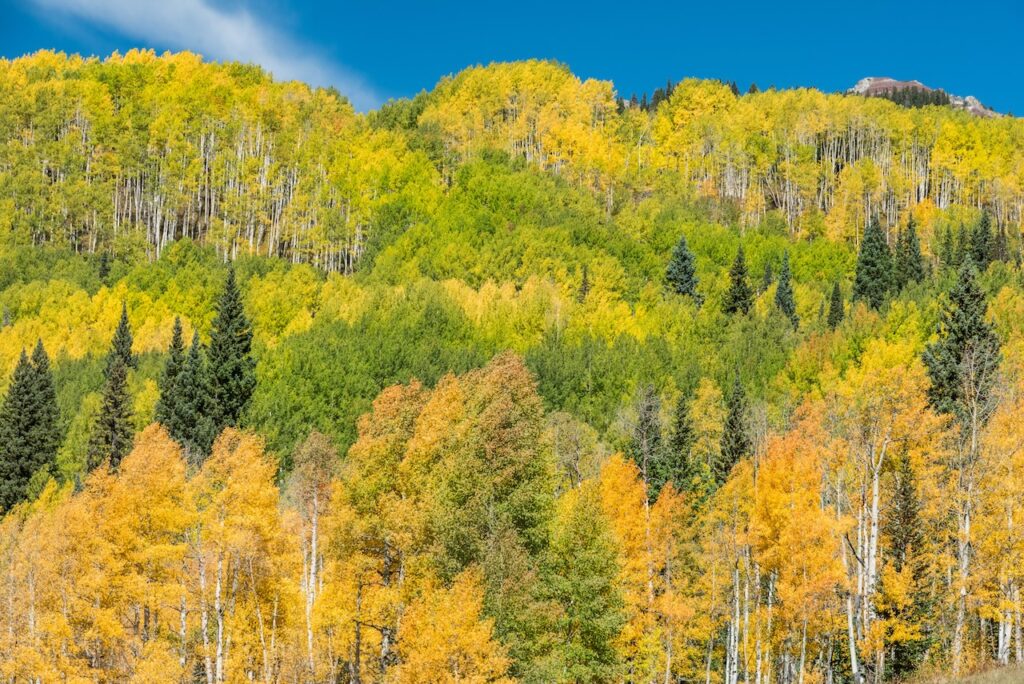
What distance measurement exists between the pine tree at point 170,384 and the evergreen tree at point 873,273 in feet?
206

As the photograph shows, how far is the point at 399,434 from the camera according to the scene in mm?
36344

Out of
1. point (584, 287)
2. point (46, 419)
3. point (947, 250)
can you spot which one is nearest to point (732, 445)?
point (584, 287)

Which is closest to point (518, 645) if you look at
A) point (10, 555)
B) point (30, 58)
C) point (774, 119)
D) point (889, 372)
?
point (889, 372)

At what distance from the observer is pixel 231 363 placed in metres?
76.5

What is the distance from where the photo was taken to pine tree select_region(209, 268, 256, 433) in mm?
74188

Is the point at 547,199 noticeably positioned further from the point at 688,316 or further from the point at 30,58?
the point at 30,58

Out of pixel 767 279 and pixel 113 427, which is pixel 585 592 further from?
pixel 767 279

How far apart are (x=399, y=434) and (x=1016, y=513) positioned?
2097 cm

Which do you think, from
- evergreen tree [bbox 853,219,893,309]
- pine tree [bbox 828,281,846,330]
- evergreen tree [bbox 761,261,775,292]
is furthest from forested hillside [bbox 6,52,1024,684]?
evergreen tree [bbox 761,261,775,292]

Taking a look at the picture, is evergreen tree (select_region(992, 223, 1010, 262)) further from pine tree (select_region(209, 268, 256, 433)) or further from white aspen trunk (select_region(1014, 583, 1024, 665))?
white aspen trunk (select_region(1014, 583, 1024, 665))

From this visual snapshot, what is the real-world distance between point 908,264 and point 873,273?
175 inches

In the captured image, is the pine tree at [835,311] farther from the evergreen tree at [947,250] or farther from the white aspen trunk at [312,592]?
the white aspen trunk at [312,592]

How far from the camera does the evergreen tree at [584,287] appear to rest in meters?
101

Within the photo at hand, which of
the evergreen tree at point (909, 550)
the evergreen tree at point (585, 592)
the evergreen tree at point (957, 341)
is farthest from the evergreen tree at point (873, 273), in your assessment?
the evergreen tree at point (585, 592)
